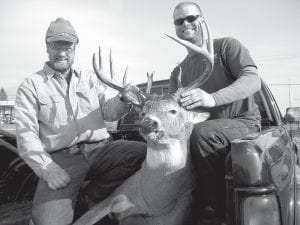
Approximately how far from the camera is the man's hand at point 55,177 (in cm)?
328

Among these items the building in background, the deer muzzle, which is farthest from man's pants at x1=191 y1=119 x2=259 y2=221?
the building in background

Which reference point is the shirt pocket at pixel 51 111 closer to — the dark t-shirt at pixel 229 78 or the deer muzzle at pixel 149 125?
the deer muzzle at pixel 149 125

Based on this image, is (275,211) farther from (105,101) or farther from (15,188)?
(15,188)

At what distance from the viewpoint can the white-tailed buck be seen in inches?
115

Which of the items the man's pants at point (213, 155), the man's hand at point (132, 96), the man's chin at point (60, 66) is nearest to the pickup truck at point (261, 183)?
the man's pants at point (213, 155)

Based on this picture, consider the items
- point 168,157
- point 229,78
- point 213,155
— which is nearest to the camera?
point 213,155

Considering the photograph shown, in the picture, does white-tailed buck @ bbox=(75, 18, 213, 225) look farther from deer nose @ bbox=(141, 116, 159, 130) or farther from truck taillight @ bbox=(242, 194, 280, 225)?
truck taillight @ bbox=(242, 194, 280, 225)

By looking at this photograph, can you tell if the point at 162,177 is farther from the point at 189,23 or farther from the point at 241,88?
the point at 189,23

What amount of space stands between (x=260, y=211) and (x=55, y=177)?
212 cm

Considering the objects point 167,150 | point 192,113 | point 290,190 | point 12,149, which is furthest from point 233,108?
point 12,149

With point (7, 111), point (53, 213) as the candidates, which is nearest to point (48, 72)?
point (53, 213)

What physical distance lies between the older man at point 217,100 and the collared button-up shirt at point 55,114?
3.24 feet

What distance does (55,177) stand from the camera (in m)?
3.31

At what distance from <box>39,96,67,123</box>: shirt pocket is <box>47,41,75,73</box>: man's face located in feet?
1.38
